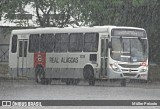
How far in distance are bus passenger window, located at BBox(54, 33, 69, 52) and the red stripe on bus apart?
108 centimetres

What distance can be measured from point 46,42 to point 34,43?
3.57 ft

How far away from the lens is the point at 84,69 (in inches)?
1312

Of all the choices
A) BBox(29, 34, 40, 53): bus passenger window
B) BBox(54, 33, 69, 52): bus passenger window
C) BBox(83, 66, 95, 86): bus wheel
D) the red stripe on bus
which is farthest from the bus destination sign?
BBox(29, 34, 40, 53): bus passenger window

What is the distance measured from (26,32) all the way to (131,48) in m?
7.81

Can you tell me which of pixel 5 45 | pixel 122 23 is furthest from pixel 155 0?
pixel 5 45

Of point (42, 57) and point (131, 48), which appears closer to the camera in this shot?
point (131, 48)

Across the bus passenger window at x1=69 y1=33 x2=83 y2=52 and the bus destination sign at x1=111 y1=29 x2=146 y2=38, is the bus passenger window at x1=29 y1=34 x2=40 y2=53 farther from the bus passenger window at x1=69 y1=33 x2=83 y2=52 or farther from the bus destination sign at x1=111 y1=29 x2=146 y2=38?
the bus destination sign at x1=111 y1=29 x2=146 y2=38

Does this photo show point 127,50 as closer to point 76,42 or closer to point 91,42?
point 91,42

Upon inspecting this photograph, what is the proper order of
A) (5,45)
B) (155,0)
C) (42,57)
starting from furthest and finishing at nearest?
(5,45) → (155,0) → (42,57)

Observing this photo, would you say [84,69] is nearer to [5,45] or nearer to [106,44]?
[106,44]

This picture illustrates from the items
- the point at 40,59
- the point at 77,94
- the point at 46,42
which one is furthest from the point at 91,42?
the point at 77,94

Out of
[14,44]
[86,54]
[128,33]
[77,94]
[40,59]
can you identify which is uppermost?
[128,33]

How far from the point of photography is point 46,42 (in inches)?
1421

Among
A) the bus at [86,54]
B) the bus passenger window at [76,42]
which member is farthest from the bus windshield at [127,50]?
the bus passenger window at [76,42]
